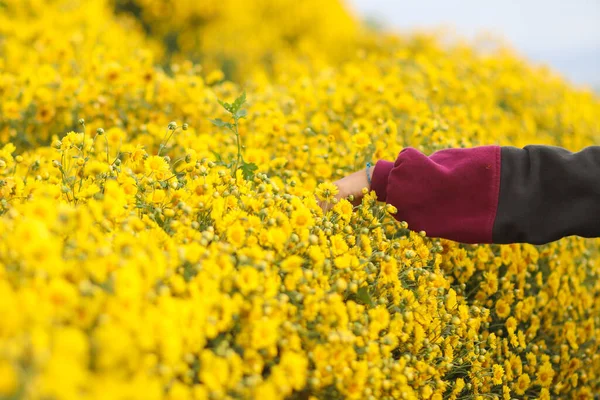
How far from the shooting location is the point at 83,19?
5004mm

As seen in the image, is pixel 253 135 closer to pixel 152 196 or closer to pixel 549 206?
pixel 152 196

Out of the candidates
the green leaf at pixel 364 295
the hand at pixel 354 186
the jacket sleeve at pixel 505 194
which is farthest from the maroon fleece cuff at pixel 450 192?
the green leaf at pixel 364 295

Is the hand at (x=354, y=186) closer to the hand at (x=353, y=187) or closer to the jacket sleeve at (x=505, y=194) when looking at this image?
the hand at (x=353, y=187)

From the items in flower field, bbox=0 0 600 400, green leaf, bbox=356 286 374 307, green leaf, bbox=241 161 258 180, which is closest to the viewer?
flower field, bbox=0 0 600 400

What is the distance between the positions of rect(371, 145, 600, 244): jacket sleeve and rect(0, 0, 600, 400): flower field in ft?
0.44

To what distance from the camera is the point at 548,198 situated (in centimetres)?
201

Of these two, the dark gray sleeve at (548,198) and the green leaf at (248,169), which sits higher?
the dark gray sleeve at (548,198)

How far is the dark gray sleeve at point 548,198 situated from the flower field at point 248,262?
270 mm

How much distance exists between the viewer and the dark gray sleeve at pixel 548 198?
197 cm

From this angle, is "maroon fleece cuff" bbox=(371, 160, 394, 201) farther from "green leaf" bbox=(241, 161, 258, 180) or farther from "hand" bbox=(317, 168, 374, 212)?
"green leaf" bbox=(241, 161, 258, 180)

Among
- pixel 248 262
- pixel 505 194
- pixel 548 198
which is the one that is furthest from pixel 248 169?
pixel 548 198

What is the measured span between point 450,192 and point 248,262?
0.81m

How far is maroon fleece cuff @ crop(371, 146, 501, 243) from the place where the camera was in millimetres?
1987

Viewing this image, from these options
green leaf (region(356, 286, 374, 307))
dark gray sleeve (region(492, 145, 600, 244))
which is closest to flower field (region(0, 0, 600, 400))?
green leaf (region(356, 286, 374, 307))
